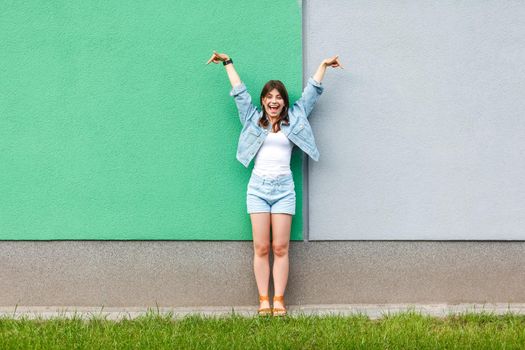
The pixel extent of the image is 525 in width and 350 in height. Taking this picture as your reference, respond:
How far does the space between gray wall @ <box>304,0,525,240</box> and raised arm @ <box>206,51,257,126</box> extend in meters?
0.57

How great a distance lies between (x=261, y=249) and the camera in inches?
180

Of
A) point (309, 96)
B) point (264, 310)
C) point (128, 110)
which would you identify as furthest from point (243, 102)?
point (264, 310)

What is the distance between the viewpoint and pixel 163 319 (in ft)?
14.1

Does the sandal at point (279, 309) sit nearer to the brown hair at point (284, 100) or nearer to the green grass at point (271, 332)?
the green grass at point (271, 332)

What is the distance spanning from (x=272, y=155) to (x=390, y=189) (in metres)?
1.01

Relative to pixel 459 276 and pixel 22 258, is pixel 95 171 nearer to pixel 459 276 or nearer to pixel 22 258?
pixel 22 258

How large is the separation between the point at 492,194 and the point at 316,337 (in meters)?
1.97

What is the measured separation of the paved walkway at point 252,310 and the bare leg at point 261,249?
0.24m

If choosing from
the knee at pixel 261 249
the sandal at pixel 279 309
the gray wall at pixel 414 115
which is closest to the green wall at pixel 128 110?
the knee at pixel 261 249

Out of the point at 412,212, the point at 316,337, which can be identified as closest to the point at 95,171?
the point at 316,337

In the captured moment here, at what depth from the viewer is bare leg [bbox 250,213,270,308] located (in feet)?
14.9

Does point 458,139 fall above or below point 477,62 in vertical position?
below

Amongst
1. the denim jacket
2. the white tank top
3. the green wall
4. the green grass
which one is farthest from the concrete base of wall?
the denim jacket

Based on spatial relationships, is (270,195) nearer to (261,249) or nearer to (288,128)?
(261,249)
